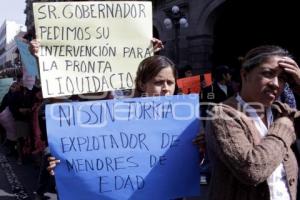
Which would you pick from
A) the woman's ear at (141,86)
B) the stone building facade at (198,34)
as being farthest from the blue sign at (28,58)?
the stone building facade at (198,34)

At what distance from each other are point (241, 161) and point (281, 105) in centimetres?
37

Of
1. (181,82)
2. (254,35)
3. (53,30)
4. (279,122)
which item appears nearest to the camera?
(279,122)

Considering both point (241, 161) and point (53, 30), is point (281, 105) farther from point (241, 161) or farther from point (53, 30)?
point (53, 30)

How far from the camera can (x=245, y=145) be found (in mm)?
1795

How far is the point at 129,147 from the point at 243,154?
75cm

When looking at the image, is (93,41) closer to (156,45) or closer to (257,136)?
(156,45)

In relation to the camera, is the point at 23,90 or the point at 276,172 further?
the point at 23,90

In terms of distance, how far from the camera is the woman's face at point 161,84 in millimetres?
2512

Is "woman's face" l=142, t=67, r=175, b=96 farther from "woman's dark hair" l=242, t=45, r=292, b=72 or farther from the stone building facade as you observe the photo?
the stone building facade

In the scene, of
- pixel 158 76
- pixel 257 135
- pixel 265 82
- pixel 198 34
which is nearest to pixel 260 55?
pixel 265 82

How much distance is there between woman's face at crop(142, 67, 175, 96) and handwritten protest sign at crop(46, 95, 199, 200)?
0.14 metres

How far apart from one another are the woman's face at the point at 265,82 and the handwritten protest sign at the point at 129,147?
0.46 meters

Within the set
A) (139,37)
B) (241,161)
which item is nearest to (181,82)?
(139,37)

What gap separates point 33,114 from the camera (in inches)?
312
